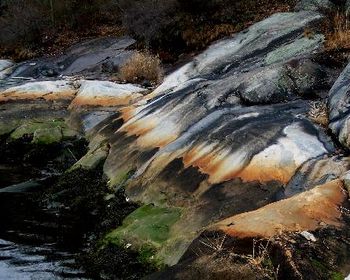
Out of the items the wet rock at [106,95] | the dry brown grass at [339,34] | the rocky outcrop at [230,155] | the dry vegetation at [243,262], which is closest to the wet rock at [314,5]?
the rocky outcrop at [230,155]

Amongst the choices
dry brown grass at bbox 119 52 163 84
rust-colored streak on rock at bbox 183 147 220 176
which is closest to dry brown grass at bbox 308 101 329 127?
rust-colored streak on rock at bbox 183 147 220 176

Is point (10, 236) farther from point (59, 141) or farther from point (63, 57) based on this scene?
point (63, 57)

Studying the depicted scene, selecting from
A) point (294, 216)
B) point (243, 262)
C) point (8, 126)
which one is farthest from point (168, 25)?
point (243, 262)

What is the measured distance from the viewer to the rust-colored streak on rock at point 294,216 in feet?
14.1

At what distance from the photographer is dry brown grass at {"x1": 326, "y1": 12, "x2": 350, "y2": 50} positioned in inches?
408

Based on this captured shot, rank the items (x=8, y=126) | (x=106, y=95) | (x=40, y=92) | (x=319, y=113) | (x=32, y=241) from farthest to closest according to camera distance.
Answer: (x=40, y=92), (x=106, y=95), (x=8, y=126), (x=319, y=113), (x=32, y=241)

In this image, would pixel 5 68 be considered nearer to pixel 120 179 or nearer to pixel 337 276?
pixel 120 179

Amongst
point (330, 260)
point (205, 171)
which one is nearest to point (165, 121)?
point (205, 171)

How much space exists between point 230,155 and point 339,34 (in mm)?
5004

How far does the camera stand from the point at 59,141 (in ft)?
39.8

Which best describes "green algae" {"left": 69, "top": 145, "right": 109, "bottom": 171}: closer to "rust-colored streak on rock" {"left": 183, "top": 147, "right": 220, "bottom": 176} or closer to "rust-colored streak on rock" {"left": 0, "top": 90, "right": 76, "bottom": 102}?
"rust-colored streak on rock" {"left": 183, "top": 147, "right": 220, "bottom": 176}

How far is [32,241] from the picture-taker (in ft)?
22.7

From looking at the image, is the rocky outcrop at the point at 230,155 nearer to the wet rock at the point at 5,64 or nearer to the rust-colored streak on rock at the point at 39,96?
the rust-colored streak on rock at the point at 39,96

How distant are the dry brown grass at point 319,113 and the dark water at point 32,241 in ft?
12.4
